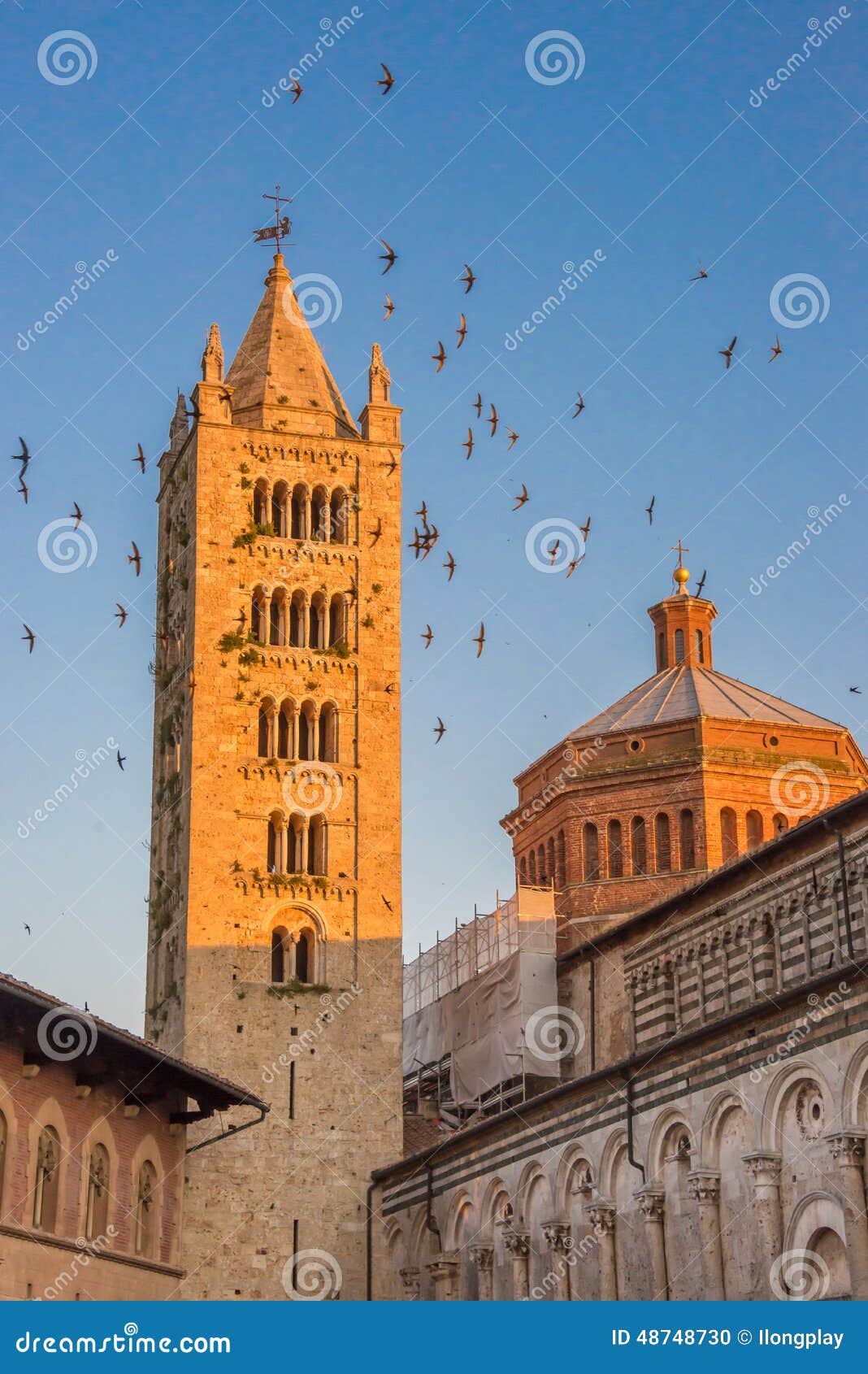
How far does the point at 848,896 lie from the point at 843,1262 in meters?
8.72

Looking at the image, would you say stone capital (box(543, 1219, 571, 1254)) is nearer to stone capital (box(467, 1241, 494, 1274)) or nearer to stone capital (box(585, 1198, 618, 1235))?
stone capital (box(585, 1198, 618, 1235))

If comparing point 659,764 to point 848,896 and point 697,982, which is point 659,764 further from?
point 848,896

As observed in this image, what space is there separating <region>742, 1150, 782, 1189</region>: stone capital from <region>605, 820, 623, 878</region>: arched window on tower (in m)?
20.7

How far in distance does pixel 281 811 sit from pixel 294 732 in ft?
5.72

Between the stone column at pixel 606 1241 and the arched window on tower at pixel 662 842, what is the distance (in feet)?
53.8

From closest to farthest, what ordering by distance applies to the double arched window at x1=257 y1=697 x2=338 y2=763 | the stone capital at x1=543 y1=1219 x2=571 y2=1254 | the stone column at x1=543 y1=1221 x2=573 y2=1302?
the stone column at x1=543 y1=1221 x2=573 y2=1302
the stone capital at x1=543 y1=1219 x2=571 y2=1254
the double arched window at x1=257 y1=697 x2=338 y2=763

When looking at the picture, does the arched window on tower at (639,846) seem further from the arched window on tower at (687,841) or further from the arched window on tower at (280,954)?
the arched window on tower at (280,954)

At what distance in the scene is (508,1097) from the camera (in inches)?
1647

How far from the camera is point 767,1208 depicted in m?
25.8

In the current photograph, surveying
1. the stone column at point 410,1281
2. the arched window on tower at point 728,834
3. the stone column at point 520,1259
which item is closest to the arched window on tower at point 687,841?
the arched window on tower at point 728,834

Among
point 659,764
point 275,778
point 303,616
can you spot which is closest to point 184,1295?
point 275,778

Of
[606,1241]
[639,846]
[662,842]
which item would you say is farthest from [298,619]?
[606,1241]

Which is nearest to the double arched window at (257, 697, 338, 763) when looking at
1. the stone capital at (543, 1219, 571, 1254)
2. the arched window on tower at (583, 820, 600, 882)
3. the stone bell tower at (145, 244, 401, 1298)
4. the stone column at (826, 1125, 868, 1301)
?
the stone bell tower at (145, 244, 401, 1298)

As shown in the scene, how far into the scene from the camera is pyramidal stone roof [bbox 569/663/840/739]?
1906 inches
